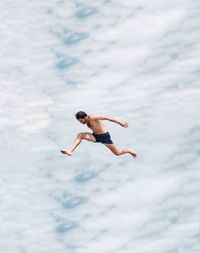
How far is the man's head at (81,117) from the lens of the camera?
23.5 metres

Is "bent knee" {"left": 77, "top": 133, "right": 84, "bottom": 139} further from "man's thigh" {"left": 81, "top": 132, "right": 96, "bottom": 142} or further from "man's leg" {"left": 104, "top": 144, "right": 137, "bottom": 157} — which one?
"man's leg" {"left": 104, "top": 144, "right": 137, "bottom": 157}

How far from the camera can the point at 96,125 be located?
25.0 m

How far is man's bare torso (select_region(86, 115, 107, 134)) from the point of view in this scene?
24522 millimetres

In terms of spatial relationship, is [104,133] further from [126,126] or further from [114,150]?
[126,126]

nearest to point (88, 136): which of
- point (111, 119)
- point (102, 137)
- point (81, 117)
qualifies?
point (102, 137)

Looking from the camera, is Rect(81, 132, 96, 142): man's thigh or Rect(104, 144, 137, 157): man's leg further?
Rect(104, 144, 137, 157): man's leg

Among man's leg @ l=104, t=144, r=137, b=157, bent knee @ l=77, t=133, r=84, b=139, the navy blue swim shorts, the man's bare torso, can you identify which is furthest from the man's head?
man's leg @ l=104, t=144, r=137, b=157

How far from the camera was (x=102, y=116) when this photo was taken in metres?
24.0

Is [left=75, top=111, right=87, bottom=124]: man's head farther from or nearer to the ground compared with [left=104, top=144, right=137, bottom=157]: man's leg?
nearer to the ground

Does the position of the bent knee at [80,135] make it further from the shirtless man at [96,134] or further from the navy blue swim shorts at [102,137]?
the navy blue swim shorts at [102,137]

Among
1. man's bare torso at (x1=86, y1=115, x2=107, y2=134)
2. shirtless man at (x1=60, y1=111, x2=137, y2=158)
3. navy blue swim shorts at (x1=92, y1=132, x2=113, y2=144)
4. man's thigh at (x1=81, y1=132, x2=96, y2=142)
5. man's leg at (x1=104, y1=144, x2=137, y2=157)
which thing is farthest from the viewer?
man's leg at (x1=104, y1=144, x2=137, y2=157)

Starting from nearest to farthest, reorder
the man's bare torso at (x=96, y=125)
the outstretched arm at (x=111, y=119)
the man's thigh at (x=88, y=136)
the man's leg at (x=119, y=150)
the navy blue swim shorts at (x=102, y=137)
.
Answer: the outstretched arm at (x=111, y=119) → the man's bare torso at (x=96, y=125) → the man's thigh at (x=88, y=136) → the navy blue swim shorts at (x=102, y=137) → the man's leg at (x=119, y=150)

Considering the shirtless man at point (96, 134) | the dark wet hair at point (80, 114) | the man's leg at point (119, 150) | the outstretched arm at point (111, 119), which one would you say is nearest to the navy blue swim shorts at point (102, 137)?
the shirtless man at point (96, 134)

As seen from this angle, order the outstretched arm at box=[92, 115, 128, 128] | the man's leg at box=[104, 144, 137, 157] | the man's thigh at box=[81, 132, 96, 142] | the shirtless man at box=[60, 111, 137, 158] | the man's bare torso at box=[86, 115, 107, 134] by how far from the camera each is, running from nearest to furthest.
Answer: the outstretched arm at box=[92, 115, 128, 128] → the shirtless man at box=[60, 111, 137, 158] → the man's bare torso at box=[86, 115, 107, 134] → the man's thigh at box=[81, 132, 96, 142] → the man's leg at box=[104, 144, 137, 157]
